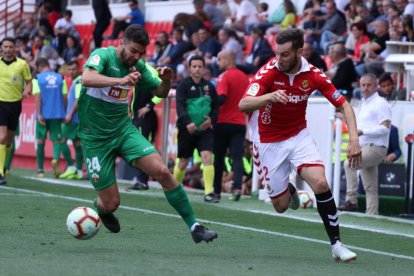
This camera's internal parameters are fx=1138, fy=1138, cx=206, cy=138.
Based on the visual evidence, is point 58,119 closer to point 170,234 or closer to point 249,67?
point 249,67

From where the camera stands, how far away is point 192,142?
1686 cm

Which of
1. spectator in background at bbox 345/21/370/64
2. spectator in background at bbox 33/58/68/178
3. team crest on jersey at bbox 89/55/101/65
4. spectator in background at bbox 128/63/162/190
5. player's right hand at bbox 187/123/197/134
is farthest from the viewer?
spectator in background at bbox 33/58/68/178

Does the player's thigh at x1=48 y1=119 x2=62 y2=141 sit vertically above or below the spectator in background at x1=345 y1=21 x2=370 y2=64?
below

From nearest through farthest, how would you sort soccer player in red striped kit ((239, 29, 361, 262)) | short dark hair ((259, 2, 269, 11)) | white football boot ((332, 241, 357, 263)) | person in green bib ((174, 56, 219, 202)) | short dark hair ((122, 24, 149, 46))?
white football boot ((332, 241, 357, 263)) → soccer player in red striped kit ((239, 29, 361, 262)) → short dark hair ((122, 24, 149, 46)) → person in green bib ((174, 56, 219, 202)) → short dark hair ((259, 2, 269, 11))

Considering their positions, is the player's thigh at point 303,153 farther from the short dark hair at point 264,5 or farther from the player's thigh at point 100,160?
the short dark hair at point 264,5

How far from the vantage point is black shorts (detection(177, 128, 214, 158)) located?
1673 cm

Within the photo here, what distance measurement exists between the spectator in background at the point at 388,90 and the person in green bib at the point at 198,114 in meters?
2.56

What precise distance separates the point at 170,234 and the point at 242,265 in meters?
2.66

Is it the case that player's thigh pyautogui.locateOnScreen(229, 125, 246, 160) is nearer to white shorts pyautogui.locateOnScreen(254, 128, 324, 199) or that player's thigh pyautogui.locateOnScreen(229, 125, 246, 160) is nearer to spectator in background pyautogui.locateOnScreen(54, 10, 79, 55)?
white shorts pyautogui.locateOnScreen(254, 128, 324, 199)

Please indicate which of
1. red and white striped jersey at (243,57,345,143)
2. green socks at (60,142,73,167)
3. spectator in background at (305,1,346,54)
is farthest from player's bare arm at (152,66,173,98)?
spectator in background at (305,1,346,54)

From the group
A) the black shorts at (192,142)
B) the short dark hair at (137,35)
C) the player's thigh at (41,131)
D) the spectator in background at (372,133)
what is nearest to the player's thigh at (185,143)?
the black shorts at (192,142)

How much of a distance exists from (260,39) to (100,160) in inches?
503

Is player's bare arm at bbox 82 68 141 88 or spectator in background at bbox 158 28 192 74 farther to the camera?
spectator in background at bbox 158 28 192 74

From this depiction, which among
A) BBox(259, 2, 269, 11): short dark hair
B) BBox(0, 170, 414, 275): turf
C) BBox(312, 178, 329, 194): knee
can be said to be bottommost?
BBox(0, 170, 414, 275): turf
